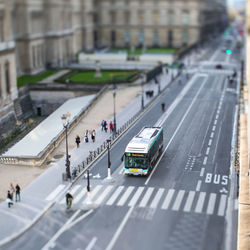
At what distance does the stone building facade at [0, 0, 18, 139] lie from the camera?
192 feet

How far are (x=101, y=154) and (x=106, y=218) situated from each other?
13.2 meters

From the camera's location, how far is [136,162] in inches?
1454

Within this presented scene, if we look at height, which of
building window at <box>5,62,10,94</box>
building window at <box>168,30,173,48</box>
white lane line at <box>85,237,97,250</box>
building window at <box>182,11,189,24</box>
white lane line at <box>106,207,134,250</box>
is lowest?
white lane line at <box>85,237,97,250</box>

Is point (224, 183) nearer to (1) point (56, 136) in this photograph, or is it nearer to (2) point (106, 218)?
(2) point (106, 218)

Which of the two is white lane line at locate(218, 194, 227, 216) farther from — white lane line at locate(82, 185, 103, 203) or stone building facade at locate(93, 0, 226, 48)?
stone building facade at locate(93, 0, 226, 48)

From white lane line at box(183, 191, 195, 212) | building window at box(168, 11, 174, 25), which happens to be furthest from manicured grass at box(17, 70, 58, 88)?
building window at box(168, 11, 174, 25)

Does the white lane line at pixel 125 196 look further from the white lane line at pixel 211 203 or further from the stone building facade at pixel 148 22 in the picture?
the stone building facade at pixel 148 22

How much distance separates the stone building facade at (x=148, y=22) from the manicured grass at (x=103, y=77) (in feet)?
175

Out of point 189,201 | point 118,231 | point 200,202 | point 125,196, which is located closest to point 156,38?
point 125,196

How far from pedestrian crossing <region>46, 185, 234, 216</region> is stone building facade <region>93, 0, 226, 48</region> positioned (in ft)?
362

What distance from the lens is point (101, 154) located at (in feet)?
141

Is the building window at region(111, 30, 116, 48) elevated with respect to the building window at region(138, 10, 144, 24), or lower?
lower

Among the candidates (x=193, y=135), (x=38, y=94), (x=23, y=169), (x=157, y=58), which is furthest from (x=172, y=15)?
(x=23, y=169)

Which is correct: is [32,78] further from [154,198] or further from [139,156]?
[154,198]
